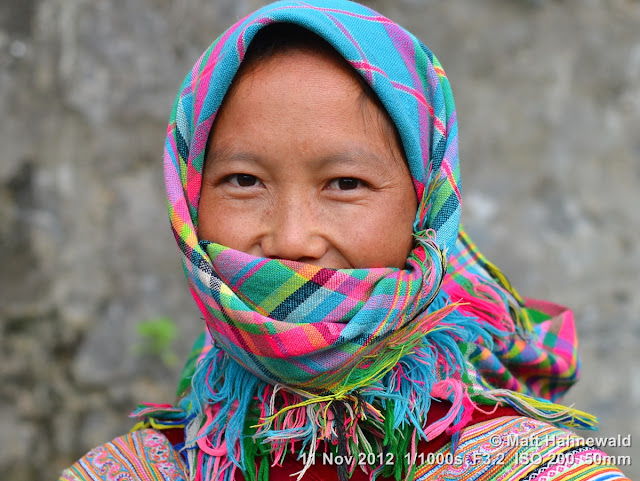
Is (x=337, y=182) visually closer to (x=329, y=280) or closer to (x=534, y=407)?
(x=329, y=280)

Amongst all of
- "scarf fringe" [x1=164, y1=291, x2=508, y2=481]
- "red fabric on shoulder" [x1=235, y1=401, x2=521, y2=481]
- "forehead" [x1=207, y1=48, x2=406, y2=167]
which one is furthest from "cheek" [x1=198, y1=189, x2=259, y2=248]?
"red fabric on shoulder" [x1=235, y1=401, x2=521, y2=481]

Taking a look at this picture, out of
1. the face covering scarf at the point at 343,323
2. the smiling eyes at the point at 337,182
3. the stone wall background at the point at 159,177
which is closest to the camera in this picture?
the face covering scarf at the point at 343,323

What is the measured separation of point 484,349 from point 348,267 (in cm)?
46

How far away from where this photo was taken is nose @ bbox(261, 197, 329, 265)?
1.42 m

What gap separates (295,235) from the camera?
55.7 inches

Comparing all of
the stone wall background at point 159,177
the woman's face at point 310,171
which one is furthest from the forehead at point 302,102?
the stone wall background at point 159,177

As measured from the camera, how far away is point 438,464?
146cm

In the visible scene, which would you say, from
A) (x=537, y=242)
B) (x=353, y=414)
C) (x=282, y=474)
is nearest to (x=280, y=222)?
(x=353, y=414)

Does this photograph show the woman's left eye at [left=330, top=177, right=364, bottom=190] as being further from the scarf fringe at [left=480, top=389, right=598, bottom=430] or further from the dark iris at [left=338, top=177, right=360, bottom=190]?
the scarf fringe at [left=480, top=389, right=598, bottom=430]

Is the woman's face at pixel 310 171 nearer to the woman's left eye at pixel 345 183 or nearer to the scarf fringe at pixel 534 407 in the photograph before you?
the woman's left eye at pixel 345 183

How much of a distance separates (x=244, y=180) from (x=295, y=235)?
0.23 metres

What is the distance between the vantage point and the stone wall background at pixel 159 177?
128 inches

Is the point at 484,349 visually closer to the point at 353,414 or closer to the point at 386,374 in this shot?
the point at 386,374

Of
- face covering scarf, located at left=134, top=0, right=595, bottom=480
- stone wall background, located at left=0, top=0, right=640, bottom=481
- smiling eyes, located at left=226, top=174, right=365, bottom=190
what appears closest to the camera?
face covering scarf, located at left=134, top=0, right=595, bottom=480
